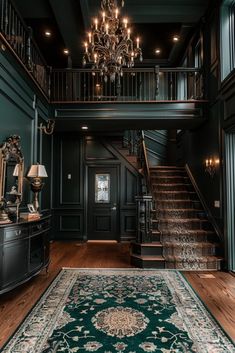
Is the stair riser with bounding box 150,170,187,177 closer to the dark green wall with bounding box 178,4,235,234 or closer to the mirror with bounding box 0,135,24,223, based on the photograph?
the dark green wall with bounding box 178,4,235,234

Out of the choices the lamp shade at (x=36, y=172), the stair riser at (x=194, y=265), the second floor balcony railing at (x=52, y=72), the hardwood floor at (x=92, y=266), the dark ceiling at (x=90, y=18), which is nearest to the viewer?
the hardwood floor at (x=92, y=266)

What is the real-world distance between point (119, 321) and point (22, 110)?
3584mm

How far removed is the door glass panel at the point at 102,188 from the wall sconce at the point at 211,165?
298cm

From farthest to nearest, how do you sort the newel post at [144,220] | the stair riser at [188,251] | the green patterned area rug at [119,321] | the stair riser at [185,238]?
the stair riser at [185,238] < the newel post at [144,220] < the stair riser at [188,251] < the green patterned area rug at [119,321]

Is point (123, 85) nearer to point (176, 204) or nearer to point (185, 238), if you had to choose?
point (176, 204)

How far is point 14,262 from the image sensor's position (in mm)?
3434

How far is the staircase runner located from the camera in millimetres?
4930

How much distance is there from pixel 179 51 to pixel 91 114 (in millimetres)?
4144

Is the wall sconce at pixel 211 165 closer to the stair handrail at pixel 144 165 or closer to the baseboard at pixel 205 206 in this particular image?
the baseboard at pixel 205 206

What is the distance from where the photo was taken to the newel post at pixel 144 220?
17.2 feet

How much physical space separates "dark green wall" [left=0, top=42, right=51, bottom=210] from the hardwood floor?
1.44 m

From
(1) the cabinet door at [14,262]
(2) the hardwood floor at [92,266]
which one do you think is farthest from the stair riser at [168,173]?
(1) the cabinet door at [14,262]

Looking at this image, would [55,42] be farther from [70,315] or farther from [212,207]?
[70,315]

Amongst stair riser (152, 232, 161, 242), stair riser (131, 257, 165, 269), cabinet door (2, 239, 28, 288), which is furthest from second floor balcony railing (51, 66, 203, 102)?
cabinet door (2, 239, 28, 288)
